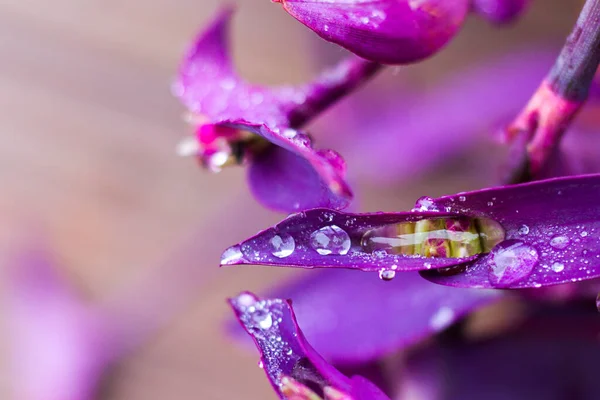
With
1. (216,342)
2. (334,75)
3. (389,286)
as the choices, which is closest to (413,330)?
(389,286)

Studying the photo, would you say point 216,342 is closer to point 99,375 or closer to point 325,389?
point 99,375

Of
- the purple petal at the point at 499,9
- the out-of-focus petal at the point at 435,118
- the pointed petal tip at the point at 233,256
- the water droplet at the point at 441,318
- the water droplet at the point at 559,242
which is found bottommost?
the water droplet at the point at 559,242

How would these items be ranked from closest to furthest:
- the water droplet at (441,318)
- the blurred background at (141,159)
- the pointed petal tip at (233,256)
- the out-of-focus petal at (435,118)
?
the pointed petal tip at (233,256) < the water droplet at (441,318) < the out-of-focus petal at (435,118) < the blurred background at (141,159)

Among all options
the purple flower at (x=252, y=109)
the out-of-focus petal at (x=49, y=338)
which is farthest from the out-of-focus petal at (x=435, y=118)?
the out-of-focus petal at (x=49, y=338)

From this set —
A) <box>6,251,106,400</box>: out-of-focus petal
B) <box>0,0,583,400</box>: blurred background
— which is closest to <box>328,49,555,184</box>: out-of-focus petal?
<box>0,0,583,400</box>: blurred background

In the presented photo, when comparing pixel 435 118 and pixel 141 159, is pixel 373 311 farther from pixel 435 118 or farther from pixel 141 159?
pixel 141 159

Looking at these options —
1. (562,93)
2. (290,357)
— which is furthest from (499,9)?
(290,357)

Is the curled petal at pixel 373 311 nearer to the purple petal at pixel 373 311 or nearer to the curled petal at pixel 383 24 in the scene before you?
the purple petal at pixel 373 311
